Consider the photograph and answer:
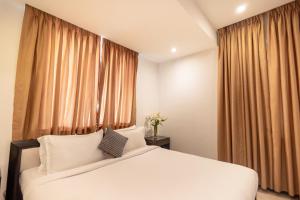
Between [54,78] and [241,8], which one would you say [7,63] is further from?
[241,8]

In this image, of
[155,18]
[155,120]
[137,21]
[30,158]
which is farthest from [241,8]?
[30,158]

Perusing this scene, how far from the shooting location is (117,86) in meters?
3.08

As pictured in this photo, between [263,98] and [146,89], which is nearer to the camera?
[263,98]

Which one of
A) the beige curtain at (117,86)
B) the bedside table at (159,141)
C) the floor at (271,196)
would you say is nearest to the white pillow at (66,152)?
the beige curtain at (117,86)

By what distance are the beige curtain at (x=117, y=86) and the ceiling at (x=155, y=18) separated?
0.24 meters

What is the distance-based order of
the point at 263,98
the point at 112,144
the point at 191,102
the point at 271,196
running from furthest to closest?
the point at 191,102 < the point at 263,98 < the point at 271,196 < the point at 112,144

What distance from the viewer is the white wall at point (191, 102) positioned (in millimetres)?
3219

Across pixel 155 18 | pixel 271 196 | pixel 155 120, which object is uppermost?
pixel 155 18

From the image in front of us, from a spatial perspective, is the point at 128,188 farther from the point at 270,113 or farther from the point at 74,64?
the point at 270,113

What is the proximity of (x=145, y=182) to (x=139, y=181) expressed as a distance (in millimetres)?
62

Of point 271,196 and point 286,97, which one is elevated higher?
point 286,97

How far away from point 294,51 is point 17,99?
150 inches

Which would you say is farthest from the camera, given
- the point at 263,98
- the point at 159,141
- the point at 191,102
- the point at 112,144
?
the point at 191,102

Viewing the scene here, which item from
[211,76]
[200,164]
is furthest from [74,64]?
[211,76]
